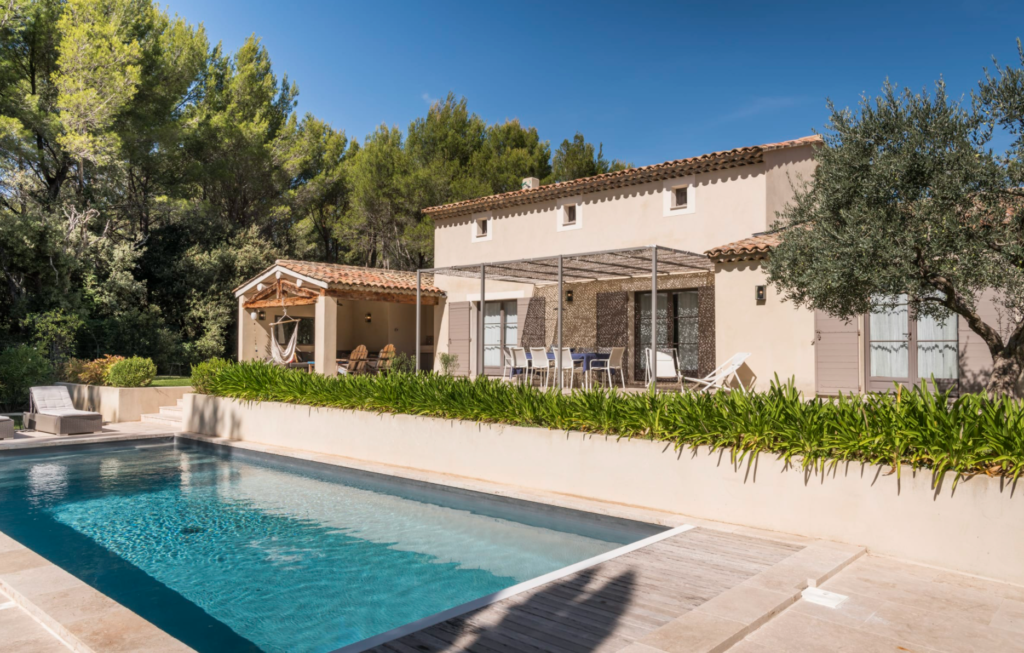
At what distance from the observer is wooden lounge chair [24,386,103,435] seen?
12648 millimetres

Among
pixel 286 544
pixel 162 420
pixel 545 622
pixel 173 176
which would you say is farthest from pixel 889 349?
pixel 173 176

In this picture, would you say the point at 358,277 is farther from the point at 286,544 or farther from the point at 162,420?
the point at 286,544

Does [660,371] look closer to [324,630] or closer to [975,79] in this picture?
[975,79]

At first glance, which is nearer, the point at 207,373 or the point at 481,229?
the point at 207,373

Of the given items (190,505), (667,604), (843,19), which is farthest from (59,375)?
(843,19)

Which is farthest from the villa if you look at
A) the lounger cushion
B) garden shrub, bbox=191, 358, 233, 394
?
the lounger cushion

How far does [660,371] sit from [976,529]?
316 inches

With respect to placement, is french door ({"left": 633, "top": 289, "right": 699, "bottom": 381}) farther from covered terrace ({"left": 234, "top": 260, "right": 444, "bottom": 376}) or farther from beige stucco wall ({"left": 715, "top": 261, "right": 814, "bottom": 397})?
covered terrace ({"left": 234, "top": 260, "right": 444, "bottom": 376})

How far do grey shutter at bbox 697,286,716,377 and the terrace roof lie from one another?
52 centimetres

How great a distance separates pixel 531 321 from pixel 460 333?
8.26 ft

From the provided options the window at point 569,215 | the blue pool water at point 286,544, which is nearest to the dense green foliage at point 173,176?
the window at point 569,215

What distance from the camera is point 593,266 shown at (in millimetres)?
13516

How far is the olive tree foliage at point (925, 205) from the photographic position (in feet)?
20.4

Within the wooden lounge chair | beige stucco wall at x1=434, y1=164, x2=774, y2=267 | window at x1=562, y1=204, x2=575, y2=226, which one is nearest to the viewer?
the wooden lounge chair
